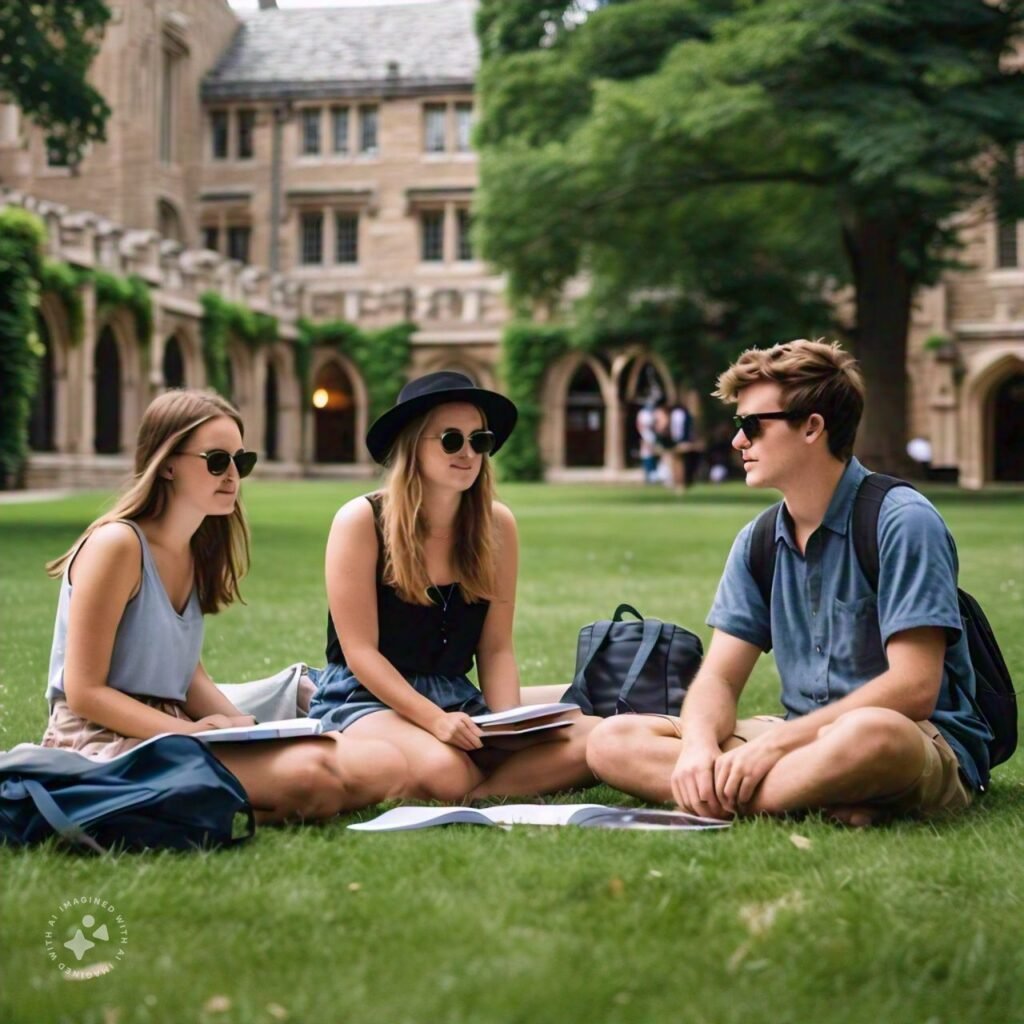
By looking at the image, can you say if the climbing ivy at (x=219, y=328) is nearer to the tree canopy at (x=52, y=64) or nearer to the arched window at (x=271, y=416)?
the arched window at (x=271, y=416)

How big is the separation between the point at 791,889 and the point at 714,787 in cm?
73

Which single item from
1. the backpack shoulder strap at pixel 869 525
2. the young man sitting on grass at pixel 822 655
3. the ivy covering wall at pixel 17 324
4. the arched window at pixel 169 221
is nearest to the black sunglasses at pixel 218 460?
the young man sitting on grass at pixel 822 655

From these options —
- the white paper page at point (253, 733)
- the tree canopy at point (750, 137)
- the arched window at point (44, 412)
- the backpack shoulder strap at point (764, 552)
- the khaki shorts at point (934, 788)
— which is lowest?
the khaki shorts at point (934, 788)

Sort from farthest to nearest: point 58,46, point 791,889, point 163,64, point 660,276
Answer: point 163,64, point 660,276, point 58,46, point 791,889

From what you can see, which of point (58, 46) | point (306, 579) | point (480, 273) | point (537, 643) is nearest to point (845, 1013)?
point (537, 643)

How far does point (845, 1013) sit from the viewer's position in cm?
257

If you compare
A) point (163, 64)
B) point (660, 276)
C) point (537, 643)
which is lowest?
point (537, 643)

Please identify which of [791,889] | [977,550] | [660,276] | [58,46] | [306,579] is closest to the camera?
[791,889]

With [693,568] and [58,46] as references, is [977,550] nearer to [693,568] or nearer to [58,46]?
[693,568]

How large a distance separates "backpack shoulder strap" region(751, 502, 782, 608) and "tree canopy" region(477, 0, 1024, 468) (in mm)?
16519

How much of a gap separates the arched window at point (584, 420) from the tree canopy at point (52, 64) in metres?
22.6

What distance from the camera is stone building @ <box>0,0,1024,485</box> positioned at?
38062mm

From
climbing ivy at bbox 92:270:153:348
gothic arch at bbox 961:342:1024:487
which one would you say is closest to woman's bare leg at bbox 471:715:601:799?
climbing ivy at bbox 92:270:153:348

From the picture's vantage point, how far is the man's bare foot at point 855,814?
3980mm
